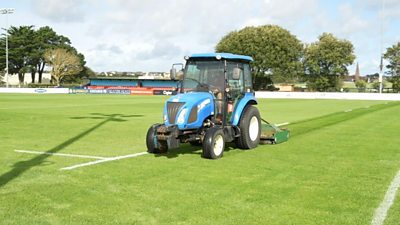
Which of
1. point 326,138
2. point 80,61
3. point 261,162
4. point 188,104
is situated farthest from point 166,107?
point 80,61

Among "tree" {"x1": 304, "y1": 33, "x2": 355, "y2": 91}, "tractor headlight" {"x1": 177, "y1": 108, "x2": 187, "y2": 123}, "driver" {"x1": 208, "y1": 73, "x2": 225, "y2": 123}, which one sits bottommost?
"tractor headlight" {"x1": 177, "y1": 108, "x2": 187, "y2": 123}

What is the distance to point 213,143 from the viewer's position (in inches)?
385

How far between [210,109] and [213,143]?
0.82 metres

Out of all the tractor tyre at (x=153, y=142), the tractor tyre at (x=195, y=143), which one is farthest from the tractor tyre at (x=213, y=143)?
the tractor tyre at (x=195, y=143)

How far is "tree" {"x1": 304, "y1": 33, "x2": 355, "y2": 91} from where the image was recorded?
76619mm

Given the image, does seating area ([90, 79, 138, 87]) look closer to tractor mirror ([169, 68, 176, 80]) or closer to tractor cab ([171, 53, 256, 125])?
tractor cab ([171, 53, 256, 125])

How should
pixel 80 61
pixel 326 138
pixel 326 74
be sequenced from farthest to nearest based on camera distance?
pixel 80 61 < pixel 326 74 < pixel 326 138

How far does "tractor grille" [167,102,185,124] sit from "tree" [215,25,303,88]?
67.2 meters

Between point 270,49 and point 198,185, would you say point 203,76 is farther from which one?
point 270,49

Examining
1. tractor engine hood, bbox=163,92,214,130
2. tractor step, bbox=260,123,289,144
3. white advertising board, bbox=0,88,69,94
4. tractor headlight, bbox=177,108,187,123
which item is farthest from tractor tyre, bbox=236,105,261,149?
white advertising board, bbox=0,88,69,94

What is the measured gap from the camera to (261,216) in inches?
228

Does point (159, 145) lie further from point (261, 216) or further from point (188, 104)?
point (261, 216)

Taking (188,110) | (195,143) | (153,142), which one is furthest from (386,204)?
(195,143)

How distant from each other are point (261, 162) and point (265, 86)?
241 feet
